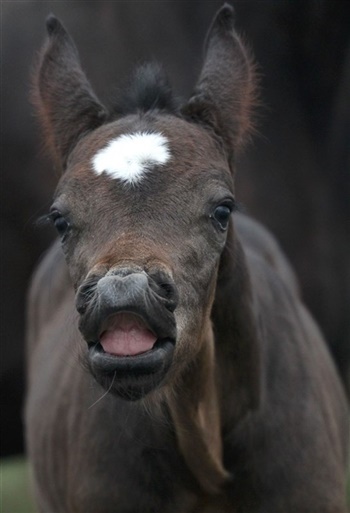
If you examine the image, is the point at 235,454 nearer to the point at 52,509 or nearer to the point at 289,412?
the point at 289,412

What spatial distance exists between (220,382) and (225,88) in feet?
3.54

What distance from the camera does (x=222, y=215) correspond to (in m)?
4.21

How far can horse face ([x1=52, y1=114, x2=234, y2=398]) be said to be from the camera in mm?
3734

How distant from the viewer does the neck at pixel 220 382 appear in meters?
4.57

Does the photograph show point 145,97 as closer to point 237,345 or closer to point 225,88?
point 225,88

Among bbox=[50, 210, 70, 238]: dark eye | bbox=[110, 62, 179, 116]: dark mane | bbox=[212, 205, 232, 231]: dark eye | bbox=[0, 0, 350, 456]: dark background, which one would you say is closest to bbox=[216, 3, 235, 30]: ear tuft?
bbox=[110, 62, 179, 116]: dark mane

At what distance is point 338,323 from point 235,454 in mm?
3722

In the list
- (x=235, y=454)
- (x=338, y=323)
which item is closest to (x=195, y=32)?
(x=338, y=323)

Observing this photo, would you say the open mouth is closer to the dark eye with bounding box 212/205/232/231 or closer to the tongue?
the tongue

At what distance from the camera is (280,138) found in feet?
27.9

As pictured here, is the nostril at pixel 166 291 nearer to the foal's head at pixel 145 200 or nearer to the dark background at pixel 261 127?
the foal's head at pixel 145 200

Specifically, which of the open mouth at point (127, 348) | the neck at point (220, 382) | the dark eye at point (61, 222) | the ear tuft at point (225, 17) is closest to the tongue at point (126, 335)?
the open mouth at point (127, 348)

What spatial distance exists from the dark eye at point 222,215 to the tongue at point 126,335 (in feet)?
1.87

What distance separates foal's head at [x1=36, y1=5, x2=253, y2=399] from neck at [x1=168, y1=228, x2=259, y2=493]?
20 cm
